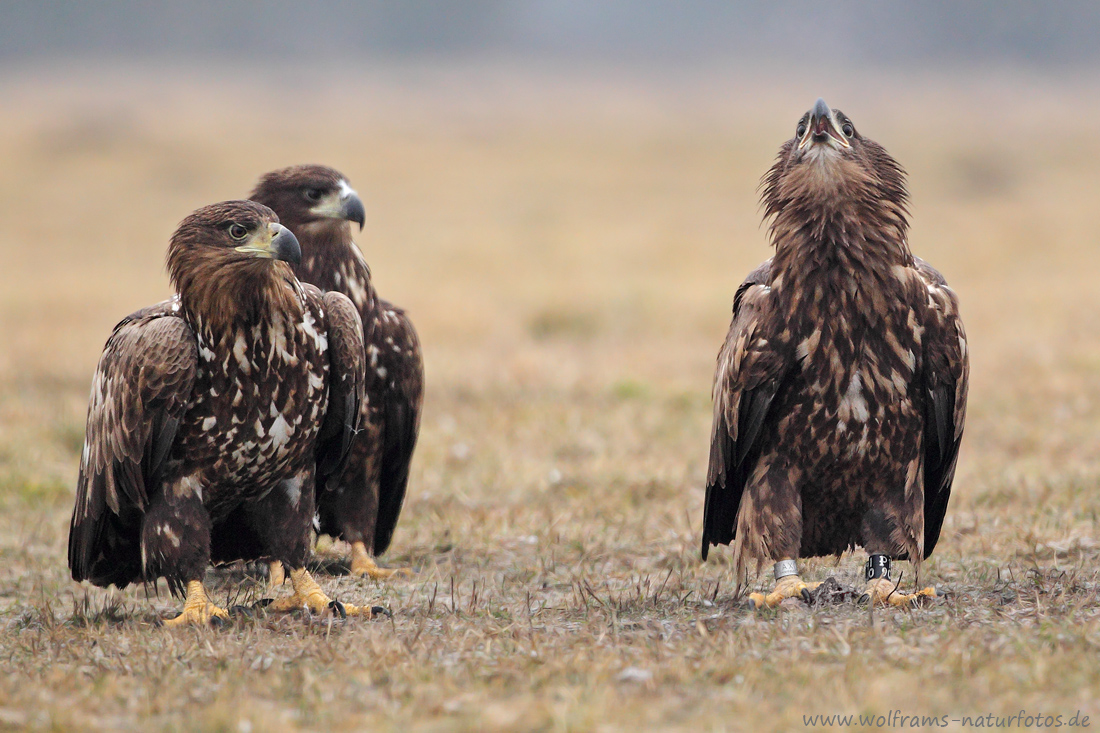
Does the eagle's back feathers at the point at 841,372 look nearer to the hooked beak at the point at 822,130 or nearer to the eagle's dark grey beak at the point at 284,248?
the hooked beak at the point at 822,130

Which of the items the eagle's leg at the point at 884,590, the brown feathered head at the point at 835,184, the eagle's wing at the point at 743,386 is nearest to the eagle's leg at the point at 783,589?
the eagle's leg at the point at 884,590

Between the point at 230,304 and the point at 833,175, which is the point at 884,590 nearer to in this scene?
the point at 833,175

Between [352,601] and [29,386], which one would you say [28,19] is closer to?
[29,386]

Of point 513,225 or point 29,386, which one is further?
point 513,225

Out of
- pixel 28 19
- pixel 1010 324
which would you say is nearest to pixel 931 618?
pixel 1010 324

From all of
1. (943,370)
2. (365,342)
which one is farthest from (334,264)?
(943,370)

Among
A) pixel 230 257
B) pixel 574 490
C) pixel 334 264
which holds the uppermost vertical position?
pixel 334 264

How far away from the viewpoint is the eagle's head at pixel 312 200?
6426 mm

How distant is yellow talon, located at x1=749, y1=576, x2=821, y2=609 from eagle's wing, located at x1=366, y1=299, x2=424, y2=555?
2.05 meters

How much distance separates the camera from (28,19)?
70.0 metres

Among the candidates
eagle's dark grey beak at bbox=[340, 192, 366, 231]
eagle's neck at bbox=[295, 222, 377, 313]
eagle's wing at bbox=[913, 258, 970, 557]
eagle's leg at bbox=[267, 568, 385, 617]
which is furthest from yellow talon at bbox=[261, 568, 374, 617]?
eagle's wing at bbox=[913, 258, 970, 557]

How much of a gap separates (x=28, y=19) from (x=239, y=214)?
72.3 metres

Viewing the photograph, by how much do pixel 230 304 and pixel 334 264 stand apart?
136 centimetres

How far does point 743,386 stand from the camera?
5.07 metres
